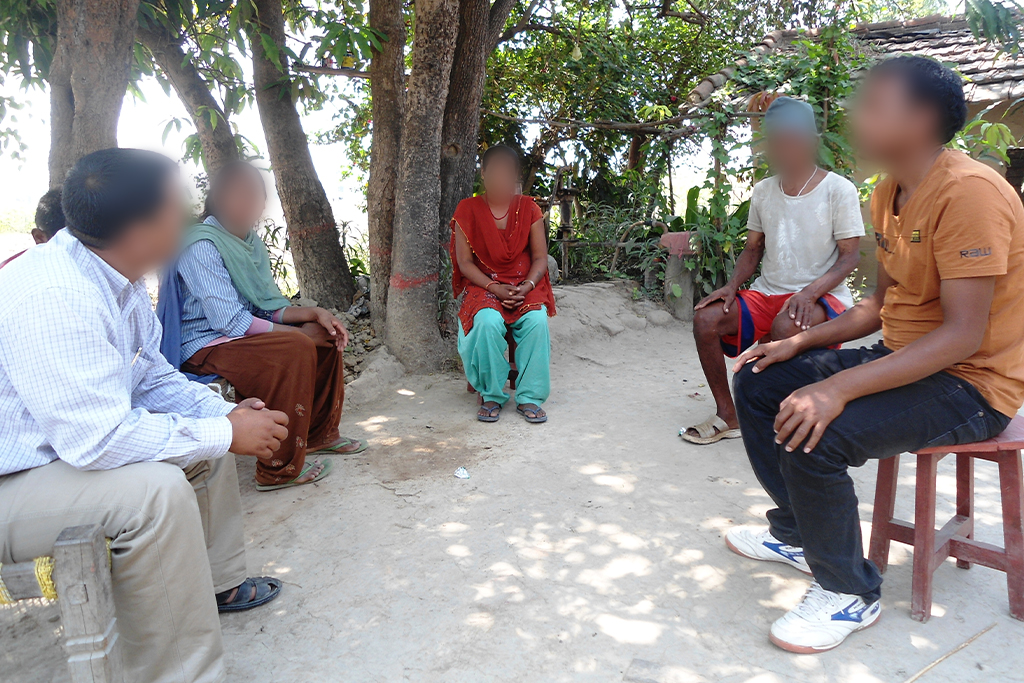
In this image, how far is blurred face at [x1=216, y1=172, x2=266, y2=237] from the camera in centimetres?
312

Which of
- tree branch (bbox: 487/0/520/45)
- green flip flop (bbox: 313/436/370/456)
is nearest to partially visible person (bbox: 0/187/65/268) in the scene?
green flip flop (bbox: 313/436/370/456)

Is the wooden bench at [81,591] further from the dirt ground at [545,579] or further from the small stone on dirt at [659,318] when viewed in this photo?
the small stone on dirt at [659,318]

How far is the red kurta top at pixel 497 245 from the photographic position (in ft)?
13.8

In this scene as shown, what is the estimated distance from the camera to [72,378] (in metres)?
1.54

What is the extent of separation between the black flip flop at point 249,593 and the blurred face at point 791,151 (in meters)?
3.04

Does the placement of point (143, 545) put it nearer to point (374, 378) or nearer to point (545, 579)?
point (545, 579)

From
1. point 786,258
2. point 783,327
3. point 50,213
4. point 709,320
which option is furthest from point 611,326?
point 50,213

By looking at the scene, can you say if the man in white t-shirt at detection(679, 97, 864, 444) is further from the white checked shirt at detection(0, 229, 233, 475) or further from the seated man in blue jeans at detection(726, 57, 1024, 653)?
the white checked shirt at detection(0, 229, 233, 475)

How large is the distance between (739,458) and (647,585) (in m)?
1.29

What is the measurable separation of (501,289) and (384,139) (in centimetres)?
159

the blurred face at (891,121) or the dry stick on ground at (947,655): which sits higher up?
the blurred face at (891,121)

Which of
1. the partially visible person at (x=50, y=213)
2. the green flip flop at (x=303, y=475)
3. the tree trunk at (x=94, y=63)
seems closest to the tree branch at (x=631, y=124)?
the tree trunk at (x=94, y=63)

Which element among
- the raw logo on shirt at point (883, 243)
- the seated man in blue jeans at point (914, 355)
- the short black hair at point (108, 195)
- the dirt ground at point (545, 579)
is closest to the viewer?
the short black hair at point (108, 195)

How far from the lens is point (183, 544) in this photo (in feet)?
5.42
